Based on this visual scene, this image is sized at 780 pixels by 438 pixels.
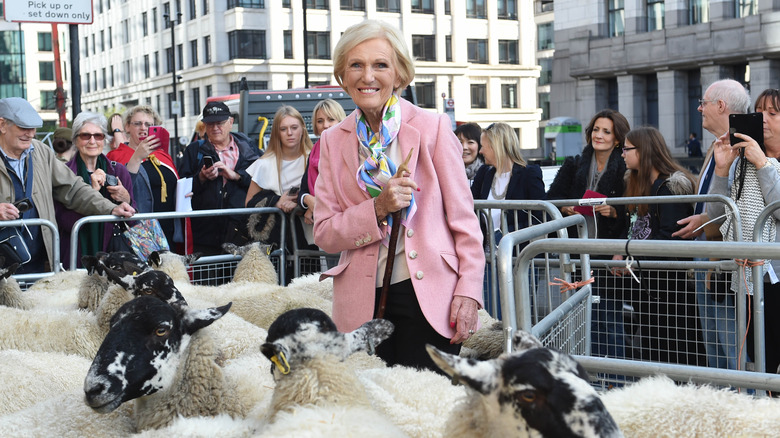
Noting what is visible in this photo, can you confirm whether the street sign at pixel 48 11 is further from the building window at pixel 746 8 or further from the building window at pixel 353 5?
the building window at pixel 353 5

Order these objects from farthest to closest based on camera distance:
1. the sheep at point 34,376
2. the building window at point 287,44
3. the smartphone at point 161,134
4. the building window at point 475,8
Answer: the building window at point 475,8 → the building window at point 287,44 → the smartphone at point 161,134 → the sheep at point 34,376

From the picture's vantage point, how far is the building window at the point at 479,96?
2611 inches

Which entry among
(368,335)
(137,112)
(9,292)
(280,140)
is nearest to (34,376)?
(9,292)

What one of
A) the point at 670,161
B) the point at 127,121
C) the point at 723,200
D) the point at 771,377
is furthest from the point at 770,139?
the point at 127,121

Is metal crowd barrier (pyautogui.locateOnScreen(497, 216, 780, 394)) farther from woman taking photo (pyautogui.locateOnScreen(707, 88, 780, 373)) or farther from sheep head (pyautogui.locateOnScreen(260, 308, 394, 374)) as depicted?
woman taking photo (pyautogui.locateOnScreen(707, 88, 780, 373))

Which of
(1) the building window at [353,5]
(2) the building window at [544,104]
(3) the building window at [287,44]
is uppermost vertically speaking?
(1) the building window at [353,5]

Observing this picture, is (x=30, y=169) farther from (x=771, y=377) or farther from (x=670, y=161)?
(x=771, y=377)

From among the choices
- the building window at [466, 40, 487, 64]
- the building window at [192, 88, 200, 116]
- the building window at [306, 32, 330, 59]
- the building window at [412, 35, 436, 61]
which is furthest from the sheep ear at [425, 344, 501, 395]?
the building window at [466, 40, 487, 64]

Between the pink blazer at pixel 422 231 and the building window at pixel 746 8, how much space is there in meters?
42.1

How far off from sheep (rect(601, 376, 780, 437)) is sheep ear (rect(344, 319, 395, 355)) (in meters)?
0.73

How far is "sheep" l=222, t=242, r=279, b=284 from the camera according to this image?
6.21 m

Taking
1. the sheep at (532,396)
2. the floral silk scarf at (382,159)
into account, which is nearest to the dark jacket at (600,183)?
the floral silk scarf at (382,159)

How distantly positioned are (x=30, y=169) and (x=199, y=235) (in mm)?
Result: 1559

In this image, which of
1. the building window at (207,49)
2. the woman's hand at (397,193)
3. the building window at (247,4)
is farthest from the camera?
the building window at (207,49)
